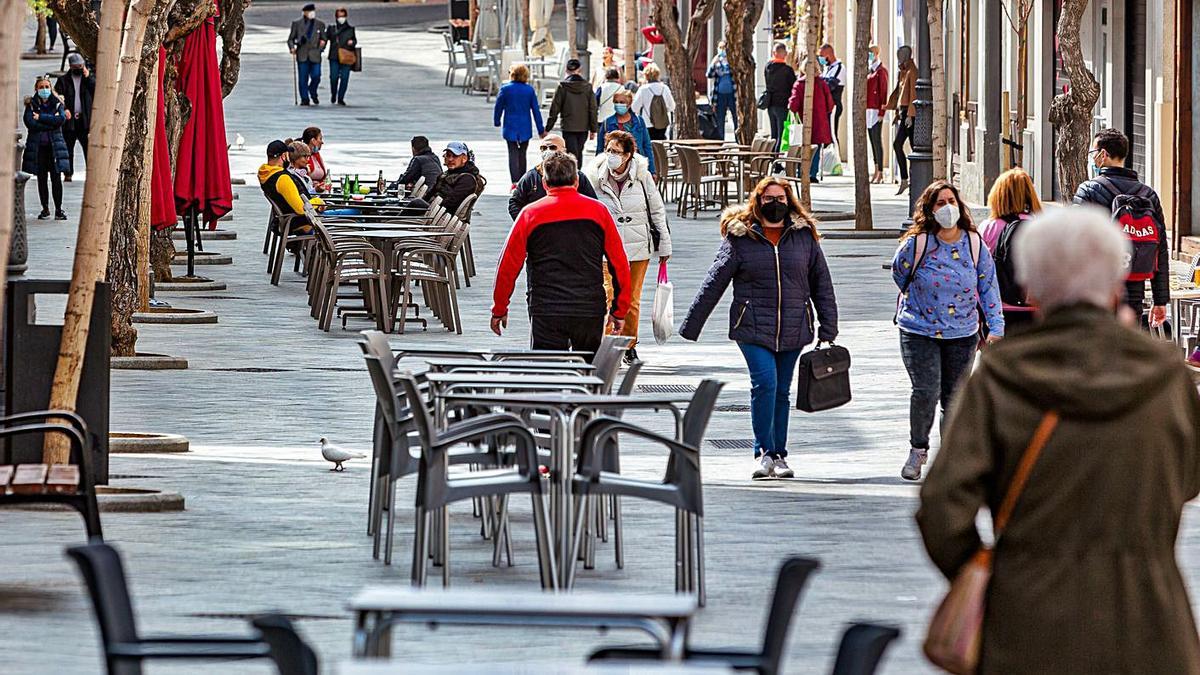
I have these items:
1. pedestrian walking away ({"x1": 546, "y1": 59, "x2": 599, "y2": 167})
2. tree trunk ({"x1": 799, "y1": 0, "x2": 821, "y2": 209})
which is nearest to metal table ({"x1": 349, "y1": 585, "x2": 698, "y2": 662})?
tree trunk ({"x1": 799, "y1": 0, "x2": 821, "y2": 209})

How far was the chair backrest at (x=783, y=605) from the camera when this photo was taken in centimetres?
493

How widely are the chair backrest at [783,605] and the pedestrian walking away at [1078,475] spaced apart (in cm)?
50

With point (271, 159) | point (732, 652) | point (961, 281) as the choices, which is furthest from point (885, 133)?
point (732, 652)

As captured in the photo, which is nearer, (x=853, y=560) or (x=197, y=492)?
(x=853, y=560)

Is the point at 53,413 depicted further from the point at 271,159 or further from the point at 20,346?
the point at 271,159

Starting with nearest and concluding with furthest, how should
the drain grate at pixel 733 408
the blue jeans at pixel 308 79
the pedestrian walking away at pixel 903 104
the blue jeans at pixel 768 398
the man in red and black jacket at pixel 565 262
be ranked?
the blue jeans at pixel 768 398 < the man in red and black jacket at pixel 565 262 < the drain grate at pixel 733 408 < the pedestrian walking away at pixel 903 104 < the blue jeans at pixel 308 79

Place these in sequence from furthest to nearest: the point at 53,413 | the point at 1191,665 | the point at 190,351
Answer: the point at 190,351
the point at 53,413
the point at 1191,665

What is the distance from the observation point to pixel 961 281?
1120cm

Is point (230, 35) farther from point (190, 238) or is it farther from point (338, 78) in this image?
point (338, 78)

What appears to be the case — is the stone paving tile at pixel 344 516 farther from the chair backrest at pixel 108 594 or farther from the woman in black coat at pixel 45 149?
the woman in black coat at pixel 45 149

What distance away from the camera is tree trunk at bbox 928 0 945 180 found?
21750 millimetres

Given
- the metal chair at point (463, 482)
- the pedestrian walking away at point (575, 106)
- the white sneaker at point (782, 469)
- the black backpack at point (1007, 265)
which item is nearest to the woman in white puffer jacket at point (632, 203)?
the black backpack at point (1007, 265)

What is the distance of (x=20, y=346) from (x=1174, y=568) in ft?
20.8

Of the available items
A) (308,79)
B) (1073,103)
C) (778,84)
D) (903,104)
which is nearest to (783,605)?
(1073,103)
